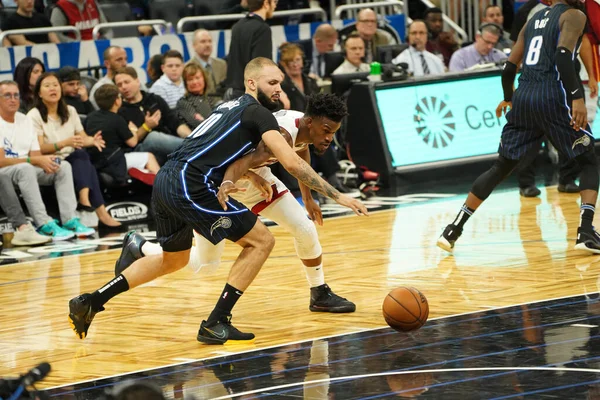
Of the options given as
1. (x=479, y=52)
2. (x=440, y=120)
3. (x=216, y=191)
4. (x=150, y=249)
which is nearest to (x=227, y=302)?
(x=216, y=191)

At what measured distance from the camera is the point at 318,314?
288 inches

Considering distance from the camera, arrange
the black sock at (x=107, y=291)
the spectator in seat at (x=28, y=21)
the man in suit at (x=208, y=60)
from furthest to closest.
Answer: the spectator in seat at (x=28, y=21)
the man in suit at (x=208, y=60)
the black sock at (x=107, y=291)

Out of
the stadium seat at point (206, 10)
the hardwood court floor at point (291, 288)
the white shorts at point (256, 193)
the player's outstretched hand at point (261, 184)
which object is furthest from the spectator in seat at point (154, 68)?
the player's outstretched hand at point (261, 184)

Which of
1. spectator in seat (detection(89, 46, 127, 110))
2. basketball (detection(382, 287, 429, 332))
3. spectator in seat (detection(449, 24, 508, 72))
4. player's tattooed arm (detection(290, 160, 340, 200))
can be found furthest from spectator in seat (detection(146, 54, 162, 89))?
basketball (detection(382, 287, 429, 332))

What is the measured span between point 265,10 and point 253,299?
413cm

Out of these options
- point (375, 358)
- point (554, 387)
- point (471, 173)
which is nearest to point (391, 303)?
point (375, 358)

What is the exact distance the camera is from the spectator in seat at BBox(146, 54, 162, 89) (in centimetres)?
1419

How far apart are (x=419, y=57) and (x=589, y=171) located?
665 cm

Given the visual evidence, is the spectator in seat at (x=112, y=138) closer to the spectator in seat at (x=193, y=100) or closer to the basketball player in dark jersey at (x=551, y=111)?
the spectator in seat at (x=193, y=100)

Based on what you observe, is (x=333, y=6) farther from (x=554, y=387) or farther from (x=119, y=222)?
(x=554, y=387)

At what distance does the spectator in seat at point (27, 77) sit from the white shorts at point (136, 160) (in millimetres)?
1212

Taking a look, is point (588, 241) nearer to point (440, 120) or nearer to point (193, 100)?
point (440, 120)

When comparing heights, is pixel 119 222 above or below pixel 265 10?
below

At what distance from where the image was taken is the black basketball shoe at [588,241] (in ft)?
28.8
